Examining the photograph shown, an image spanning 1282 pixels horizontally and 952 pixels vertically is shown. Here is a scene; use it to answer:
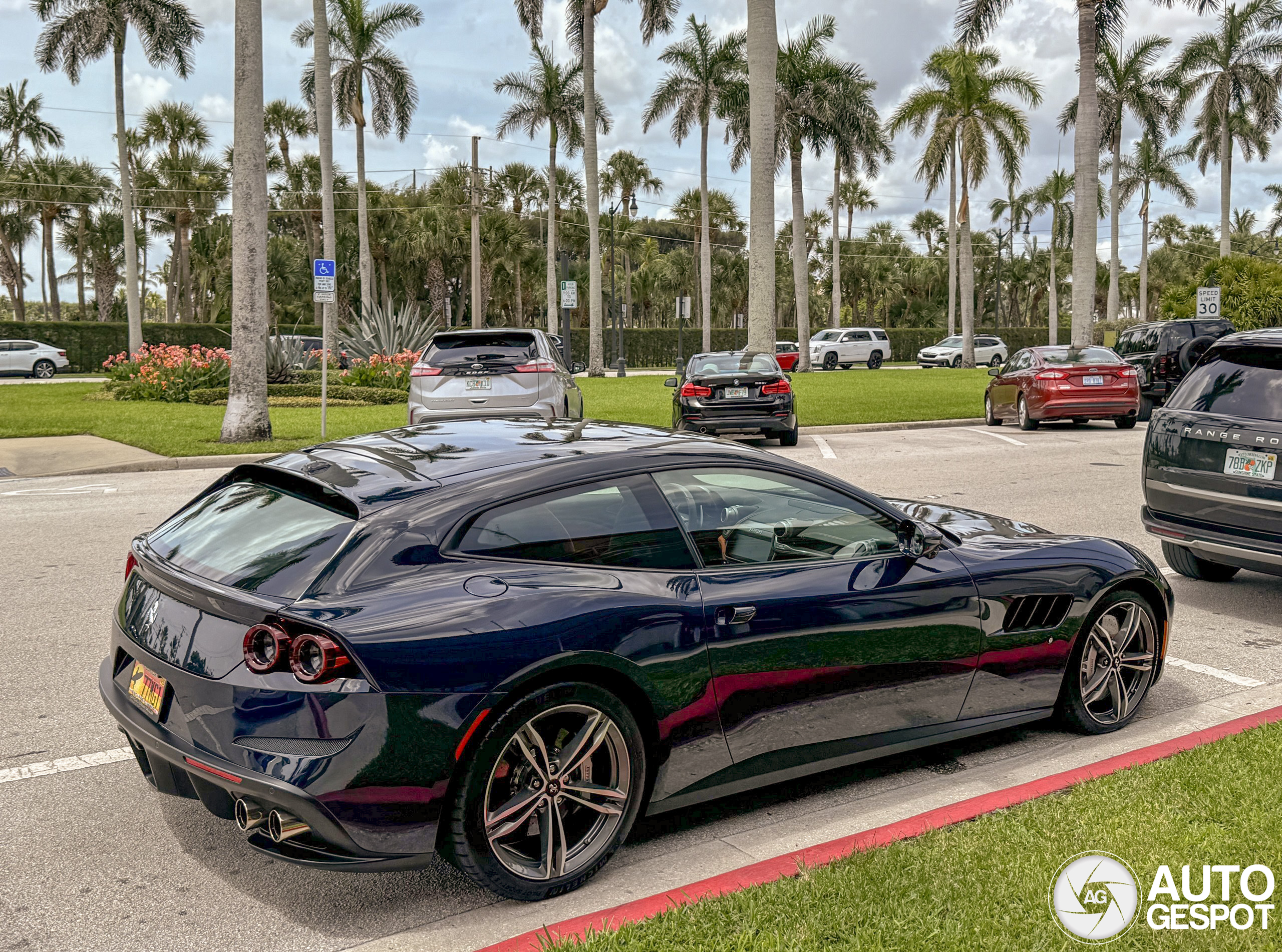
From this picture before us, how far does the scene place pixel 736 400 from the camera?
653 inches

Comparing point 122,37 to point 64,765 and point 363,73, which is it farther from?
point 64,765

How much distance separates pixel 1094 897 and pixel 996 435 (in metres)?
16.3

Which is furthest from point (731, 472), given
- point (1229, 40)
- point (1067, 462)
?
point (1229, 40)

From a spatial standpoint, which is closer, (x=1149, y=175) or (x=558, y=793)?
(x=558, y=793)

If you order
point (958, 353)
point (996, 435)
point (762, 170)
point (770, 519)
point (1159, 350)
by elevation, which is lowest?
point (996, 435)

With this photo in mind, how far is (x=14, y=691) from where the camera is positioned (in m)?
5.34

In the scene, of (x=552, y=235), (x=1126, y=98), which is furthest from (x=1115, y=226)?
(x=552, y=235)

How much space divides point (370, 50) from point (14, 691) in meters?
39.7

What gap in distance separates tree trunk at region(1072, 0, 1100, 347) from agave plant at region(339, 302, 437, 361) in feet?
53.4

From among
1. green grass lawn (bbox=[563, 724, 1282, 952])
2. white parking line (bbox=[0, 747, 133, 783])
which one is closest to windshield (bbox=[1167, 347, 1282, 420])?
green grass lawn (bbox=[563, 724, 1282, 952])

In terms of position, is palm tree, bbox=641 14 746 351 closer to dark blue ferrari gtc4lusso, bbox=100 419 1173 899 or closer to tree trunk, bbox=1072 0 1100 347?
tree trunk, bbox=1072 0 1100 347

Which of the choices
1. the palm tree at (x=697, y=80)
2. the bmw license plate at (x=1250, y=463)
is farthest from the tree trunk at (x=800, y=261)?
the bmw license plate at (x=1250, y=463)

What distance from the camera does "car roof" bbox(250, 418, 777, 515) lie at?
3674 millimetres

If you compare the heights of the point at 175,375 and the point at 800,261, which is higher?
the point at 800,261
